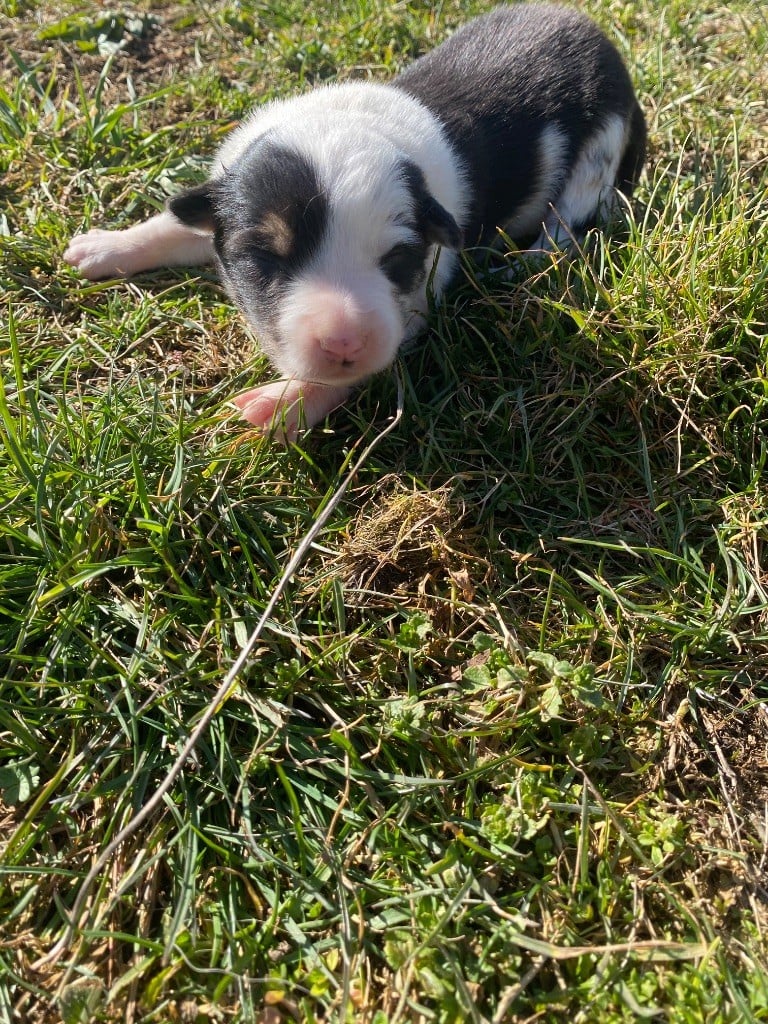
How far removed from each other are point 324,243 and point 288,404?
0.60m

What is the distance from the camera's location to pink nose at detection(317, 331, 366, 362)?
2795 mm

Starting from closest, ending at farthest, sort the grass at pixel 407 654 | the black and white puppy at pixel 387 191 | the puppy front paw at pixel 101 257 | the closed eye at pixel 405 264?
the grass at pixel 407 654 → the black and white puppy at pixel 387 191 → the closed eye at pixel 405 264 → the puppy front paw at pixel 101 257

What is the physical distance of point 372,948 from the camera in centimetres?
211

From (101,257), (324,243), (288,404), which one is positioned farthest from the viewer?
(101,257)

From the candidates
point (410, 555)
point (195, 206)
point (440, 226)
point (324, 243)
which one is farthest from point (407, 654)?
point (195, 206)

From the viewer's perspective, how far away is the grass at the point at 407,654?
2.09m

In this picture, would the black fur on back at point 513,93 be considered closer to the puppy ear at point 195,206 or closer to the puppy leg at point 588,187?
the puppy leg at point 588,187

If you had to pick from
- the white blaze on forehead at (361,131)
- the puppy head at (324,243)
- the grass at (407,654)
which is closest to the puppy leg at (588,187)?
the grass at (407,654)

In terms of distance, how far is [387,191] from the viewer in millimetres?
3039

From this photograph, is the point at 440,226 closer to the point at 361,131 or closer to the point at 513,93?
the point at 361,131

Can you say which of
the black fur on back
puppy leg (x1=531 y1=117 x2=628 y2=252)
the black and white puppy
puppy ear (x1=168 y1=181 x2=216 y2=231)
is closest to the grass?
the black and white puppy

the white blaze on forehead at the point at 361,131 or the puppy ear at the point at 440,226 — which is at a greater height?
the white blaze on forehead at the point at 361,131

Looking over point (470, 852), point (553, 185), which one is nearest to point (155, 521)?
point (470, 852)

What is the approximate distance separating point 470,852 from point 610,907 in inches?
15.4
